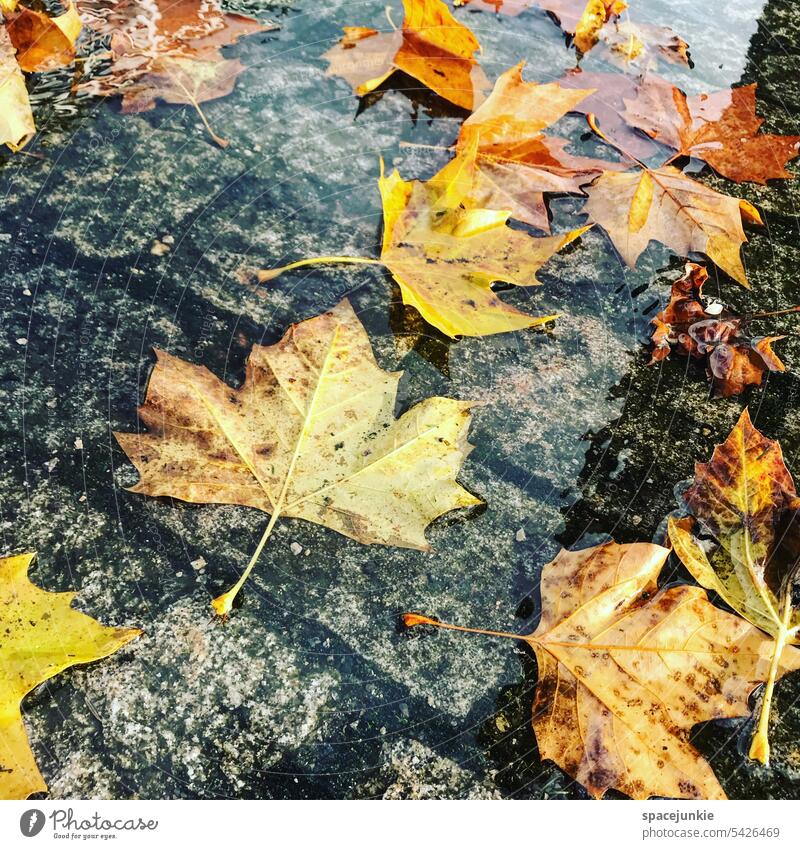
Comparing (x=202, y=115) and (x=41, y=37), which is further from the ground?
(x=41, y=37)

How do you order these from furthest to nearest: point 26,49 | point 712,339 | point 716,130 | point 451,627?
point 716,130, point 26,49, point 712,339, point 451,627

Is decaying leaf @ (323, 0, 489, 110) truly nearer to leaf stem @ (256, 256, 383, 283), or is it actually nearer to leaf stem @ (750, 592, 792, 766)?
leaf stem @ (256, 256, 383, 283)

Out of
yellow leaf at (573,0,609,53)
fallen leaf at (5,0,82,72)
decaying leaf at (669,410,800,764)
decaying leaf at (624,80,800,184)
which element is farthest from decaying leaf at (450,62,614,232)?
fallen leaf at (5,0,82,72)

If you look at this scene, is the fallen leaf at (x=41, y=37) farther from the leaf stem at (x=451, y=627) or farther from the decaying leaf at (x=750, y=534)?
the decaying leaf at (x=750, y=534)

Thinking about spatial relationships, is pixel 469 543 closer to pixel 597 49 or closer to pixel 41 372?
pixel 41 372

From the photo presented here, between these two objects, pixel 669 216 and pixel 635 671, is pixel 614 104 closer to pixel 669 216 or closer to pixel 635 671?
pixel 669 216

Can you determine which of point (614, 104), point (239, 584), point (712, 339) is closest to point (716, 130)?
point (614, 104)
